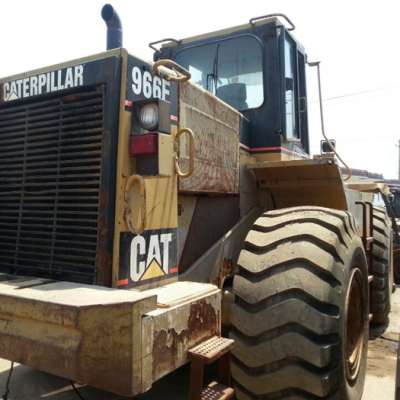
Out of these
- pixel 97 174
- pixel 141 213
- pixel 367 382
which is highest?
pixel 97 174

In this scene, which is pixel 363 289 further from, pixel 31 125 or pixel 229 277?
pixel 31 125

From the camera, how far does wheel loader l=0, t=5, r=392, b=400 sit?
7.22 ft

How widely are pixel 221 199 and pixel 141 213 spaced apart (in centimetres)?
132

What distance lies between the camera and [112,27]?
3033mm

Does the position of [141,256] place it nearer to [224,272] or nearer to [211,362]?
[211,362]

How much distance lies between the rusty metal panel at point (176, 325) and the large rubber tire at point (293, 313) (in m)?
0.21

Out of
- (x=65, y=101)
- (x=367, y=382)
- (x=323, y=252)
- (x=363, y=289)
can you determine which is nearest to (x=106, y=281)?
(x=65, y=101)

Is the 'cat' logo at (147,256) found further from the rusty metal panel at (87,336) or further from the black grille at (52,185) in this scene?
the rusty metal panel at (87,336)

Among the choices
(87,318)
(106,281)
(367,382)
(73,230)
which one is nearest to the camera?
(87,318)

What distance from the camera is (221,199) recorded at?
379cm

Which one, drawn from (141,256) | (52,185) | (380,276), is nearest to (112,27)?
(52,185)

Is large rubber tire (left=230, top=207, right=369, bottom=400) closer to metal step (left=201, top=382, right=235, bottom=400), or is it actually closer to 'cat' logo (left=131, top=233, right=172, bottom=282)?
metal step (left=201, top=382, right=235, bottom=400)

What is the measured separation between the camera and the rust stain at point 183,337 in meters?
2.25

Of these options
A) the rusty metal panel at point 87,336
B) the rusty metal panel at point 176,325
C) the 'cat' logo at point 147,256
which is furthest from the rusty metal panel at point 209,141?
the rusty metal panel at point 87,336
